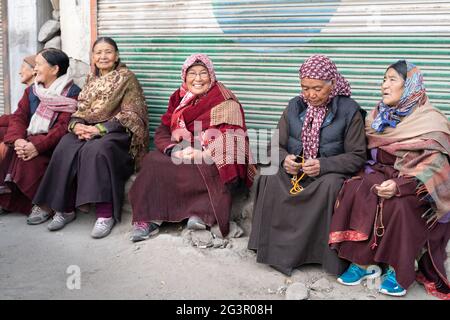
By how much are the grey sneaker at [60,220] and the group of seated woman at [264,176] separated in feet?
0.04

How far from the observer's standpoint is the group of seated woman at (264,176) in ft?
10.3

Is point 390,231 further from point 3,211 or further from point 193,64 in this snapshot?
point 3,211

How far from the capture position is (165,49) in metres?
5.12

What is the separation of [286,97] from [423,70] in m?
1.16

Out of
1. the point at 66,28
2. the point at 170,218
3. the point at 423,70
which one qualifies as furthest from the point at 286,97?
the point at 66,28

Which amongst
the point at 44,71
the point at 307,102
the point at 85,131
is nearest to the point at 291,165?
the point at 307,102

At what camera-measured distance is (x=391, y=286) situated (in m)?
3.09

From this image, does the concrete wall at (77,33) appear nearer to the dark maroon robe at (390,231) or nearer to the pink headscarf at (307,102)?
the pink headscarf at (307,102)

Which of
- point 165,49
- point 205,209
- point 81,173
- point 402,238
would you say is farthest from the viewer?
point 165,49

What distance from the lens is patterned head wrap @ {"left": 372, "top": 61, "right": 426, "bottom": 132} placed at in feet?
10.9

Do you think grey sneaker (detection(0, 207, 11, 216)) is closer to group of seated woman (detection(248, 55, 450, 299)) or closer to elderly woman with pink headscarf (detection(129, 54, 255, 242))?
elderly woman with pink headscarf (detection(129, 54, 255, 242))

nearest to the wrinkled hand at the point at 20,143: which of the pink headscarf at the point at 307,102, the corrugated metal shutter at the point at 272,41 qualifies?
the corrugated metal shutter at the point at 272,41

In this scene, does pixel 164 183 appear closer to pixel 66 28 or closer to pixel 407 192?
pixel 407 192

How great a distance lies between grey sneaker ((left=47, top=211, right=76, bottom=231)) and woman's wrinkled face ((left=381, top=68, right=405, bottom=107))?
2.77 m
